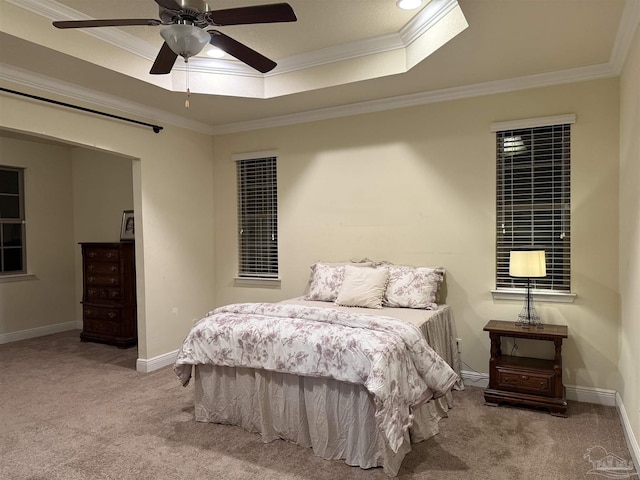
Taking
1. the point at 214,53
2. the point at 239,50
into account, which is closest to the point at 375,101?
the point at 214,53

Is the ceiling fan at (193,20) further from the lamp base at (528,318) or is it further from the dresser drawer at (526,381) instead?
the dresser drawer at (526,381)

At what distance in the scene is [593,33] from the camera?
2.87 m

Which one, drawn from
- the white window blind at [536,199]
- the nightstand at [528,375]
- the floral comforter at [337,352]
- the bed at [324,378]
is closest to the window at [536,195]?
the white window blind at [536,199]

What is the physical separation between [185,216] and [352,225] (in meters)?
1.89

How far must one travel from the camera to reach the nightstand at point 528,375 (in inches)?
127

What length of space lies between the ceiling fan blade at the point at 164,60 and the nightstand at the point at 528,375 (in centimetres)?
294

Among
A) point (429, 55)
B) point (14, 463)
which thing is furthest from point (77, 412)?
point (429, 55)

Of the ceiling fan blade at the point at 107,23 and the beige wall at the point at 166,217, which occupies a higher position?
the ceiling fan blade at the point at 107,23

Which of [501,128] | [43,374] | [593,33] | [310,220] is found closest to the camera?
[593,33]

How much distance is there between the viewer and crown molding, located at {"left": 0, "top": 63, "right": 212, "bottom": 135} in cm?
333

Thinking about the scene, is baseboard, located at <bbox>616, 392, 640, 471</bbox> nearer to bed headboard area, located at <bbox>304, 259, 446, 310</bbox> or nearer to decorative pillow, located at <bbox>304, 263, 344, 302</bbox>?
bed headboard area, located at <bbox>304, 259, 446, 310</bbox>

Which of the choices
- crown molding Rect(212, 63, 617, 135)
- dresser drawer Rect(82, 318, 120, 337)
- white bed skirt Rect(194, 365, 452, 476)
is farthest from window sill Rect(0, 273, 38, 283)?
white bed skirt Rect(194, 365, 452, 476)

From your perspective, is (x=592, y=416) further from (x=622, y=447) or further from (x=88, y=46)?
(x=88, y=46)

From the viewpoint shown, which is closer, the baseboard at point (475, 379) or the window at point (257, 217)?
the baseboard at point (475, 379)
